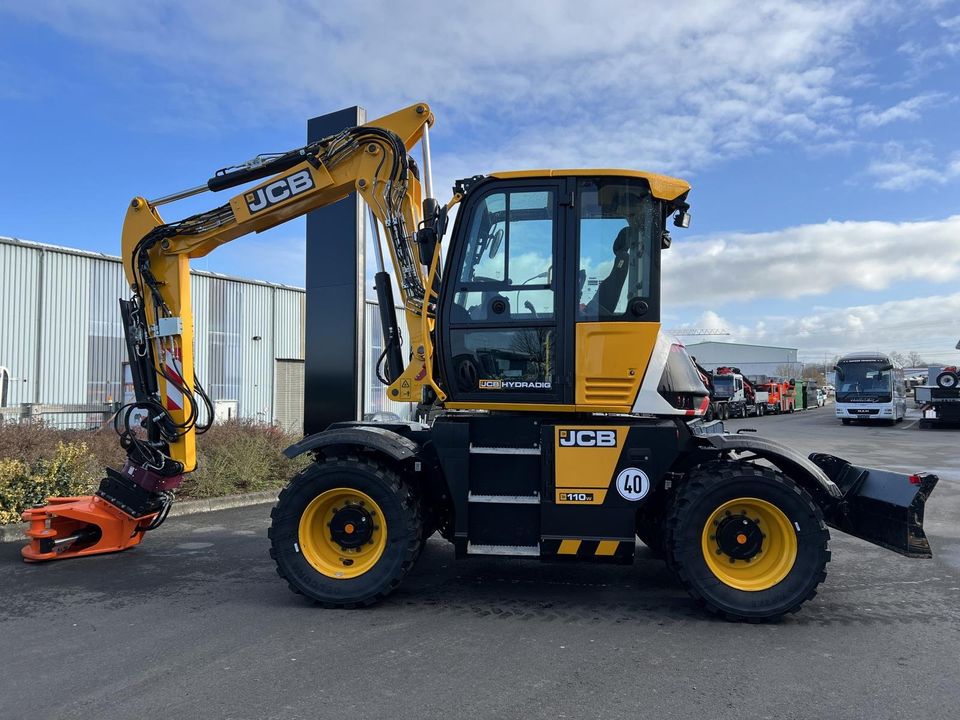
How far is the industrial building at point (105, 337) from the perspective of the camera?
53.8 ft

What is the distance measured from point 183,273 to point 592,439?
4190 mm

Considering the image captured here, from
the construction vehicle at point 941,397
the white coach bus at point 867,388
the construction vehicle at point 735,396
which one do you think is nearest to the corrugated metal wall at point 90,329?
the construction vehicle at point 735,396

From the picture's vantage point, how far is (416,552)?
5.35 meters

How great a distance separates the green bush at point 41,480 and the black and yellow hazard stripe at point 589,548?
6.01 m

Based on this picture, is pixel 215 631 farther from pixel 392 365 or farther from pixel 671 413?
pixel 671 413

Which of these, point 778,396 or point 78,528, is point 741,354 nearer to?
point 778,396

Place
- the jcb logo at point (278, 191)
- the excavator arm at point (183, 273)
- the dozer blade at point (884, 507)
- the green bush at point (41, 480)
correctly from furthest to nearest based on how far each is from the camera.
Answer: the green bush at point (41, 480) → the jcb logo at point (278, 191) → the excavator arm at point (183, 273) → the dozer blade at point (884, 507)

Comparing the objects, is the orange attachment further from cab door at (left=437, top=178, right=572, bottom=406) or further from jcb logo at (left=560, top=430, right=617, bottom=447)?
jcb logo at (left=560, top=430, right=617, bottom=447)

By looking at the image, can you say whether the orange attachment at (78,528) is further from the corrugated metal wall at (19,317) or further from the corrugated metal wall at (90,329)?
the corrugated metal wall at (19,317)

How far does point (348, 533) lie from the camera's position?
5465mm

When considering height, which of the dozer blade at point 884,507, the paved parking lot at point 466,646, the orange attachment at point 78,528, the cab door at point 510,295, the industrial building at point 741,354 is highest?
the industrial building at point 741,354

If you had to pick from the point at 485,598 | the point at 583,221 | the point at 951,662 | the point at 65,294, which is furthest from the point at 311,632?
the point at 65,294

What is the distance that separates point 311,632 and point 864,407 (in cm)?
3360

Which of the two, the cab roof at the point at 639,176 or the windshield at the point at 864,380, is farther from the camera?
the windshield at the point at 864,380
